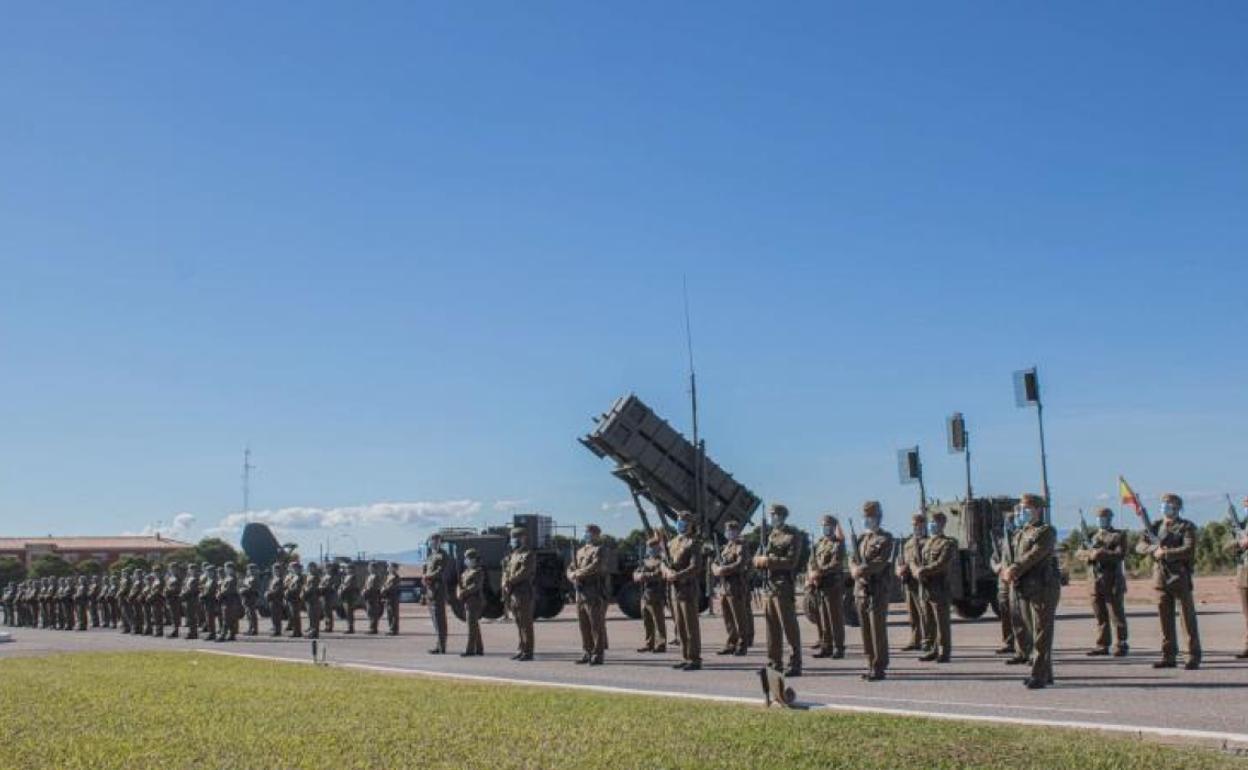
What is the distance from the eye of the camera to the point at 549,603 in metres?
30.5

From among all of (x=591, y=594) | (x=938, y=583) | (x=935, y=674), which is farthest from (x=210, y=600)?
(x=935, y=674)

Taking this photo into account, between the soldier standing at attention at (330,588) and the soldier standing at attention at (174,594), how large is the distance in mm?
2923

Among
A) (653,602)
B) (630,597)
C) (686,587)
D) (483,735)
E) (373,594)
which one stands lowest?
(483,735)

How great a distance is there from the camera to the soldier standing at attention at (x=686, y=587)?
48.7ft

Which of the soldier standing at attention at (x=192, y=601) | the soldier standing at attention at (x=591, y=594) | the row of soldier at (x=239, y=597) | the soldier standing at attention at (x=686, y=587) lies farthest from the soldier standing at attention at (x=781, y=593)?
the soldier standing at attention at (x=192, y=601)

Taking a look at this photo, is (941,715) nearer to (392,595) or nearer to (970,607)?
(970,607)

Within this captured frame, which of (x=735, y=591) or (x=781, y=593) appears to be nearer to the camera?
(x=781, y=593)

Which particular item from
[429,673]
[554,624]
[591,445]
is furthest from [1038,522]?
[554,624]

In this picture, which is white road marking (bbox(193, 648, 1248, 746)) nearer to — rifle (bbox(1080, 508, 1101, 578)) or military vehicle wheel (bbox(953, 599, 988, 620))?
rifle (bbox(1080, 508, 1101, 578))

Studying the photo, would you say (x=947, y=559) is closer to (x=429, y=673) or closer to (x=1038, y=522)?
(x=1038, y=522)

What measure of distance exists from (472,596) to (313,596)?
8824 millimetres

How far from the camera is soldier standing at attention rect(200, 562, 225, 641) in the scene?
2508 centimetres

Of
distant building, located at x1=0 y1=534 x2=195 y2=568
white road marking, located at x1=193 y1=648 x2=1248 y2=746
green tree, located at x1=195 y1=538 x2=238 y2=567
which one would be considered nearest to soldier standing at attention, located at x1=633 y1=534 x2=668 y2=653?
white road marking, located at x1=193 y1=648 x2=1248 y2=746

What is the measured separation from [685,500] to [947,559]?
12908mm
